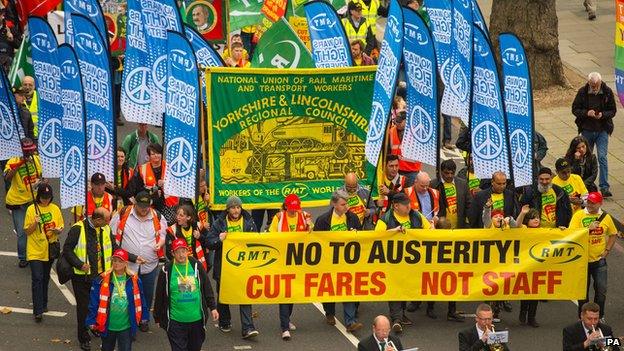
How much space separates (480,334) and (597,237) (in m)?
3.34

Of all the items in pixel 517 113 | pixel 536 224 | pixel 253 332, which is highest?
pixel 517 113

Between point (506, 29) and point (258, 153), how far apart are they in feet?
31.4

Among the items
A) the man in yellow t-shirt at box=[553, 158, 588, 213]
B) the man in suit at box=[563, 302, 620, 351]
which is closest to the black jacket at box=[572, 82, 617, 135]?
the man in yellow t-shirt at box=[553, 158, 588, 213]

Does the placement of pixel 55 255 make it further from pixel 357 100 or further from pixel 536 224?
pixel 536 224

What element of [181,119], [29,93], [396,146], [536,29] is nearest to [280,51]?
[396,146]

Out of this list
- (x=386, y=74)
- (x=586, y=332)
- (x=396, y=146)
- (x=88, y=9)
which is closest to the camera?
(x=586, y=332)

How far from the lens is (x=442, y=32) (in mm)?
19688

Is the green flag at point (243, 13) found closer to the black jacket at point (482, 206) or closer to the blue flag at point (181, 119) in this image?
the blue flag at point (181, 119)

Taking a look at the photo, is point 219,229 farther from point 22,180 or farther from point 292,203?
point 22,180

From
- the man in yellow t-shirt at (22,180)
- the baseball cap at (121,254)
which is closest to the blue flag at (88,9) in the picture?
the man in yellow t-shirt at (22,180)

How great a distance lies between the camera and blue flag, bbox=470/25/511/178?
62.9 ft

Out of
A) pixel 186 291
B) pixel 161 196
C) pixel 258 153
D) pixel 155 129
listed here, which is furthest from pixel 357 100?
pixel 155 129

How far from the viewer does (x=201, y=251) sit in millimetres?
18484

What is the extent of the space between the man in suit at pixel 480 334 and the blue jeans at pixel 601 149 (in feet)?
26.2
